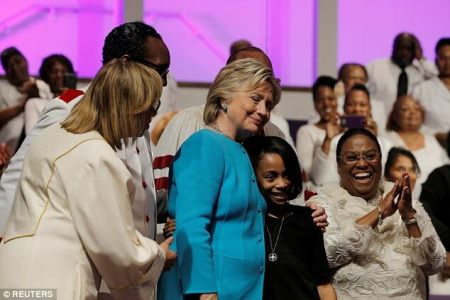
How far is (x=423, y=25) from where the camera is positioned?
11.4 m

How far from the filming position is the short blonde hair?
13.1 ft

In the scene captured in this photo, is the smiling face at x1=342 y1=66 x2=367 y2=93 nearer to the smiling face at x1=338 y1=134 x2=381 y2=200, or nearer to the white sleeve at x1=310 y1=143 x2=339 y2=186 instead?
the white sleeve at x1=310 y1=143 x2=339 y2=186

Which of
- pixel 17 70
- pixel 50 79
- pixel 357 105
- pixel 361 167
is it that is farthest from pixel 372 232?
pixel 17 70

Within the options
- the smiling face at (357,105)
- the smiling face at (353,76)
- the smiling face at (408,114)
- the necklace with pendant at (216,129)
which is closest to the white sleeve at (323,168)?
the smiling face at (357,105)

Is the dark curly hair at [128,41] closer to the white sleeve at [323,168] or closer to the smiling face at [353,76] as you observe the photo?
the white sleeve at [323,168]

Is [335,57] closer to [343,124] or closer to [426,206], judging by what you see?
[343,124]

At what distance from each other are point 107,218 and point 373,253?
1.66 m

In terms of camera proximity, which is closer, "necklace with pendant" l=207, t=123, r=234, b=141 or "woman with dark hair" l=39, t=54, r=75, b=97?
"necklace with pendant" l=207, t=123, r=234, b=141

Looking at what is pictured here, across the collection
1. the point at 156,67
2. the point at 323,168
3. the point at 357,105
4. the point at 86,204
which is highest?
the point at 156,67

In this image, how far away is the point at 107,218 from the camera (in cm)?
329

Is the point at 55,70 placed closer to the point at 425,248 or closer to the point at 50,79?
the point at 50,79

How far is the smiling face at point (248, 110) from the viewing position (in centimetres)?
396

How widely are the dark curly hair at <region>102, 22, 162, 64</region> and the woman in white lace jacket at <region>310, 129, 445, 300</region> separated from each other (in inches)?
46.3

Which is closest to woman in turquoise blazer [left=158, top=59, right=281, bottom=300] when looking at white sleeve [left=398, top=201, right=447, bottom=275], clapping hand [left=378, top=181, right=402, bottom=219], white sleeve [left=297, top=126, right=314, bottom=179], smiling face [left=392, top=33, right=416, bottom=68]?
clapping hand [left=378, top=181, right=402, bottom=219]
